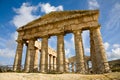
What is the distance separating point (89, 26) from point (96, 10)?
8.86ft

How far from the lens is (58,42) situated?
2369 centimetres

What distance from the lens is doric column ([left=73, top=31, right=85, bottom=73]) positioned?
20234 mm

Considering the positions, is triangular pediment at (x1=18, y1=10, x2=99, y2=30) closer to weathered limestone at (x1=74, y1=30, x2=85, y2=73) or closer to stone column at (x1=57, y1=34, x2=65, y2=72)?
weathered limestone at (x1=74, y1=30, x2=85, y2=73)

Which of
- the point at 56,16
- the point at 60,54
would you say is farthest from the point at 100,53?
the point at 56,16

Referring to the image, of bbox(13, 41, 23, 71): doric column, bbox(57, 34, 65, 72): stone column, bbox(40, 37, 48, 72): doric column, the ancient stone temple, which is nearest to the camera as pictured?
the ancient stone temple

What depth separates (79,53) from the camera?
843 inches

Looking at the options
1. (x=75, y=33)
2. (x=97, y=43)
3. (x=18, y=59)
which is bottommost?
(x=18, y=59)

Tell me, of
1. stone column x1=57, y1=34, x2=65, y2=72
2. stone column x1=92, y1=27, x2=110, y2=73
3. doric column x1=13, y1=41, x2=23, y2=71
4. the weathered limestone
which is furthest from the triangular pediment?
doric column x1=13, y1=41, x2=23, y2=71

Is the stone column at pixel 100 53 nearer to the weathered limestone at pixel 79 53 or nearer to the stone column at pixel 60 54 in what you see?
the weathered limestone at pixel 79 53

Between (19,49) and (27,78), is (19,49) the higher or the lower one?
the higher one

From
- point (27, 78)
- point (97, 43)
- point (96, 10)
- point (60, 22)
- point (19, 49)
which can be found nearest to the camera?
point (27, 78)

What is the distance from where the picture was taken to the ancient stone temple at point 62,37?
2106 cm

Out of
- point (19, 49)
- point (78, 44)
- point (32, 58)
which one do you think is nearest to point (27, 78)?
point (78, 44)

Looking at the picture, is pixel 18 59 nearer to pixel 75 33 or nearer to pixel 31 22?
pixel 31 22
